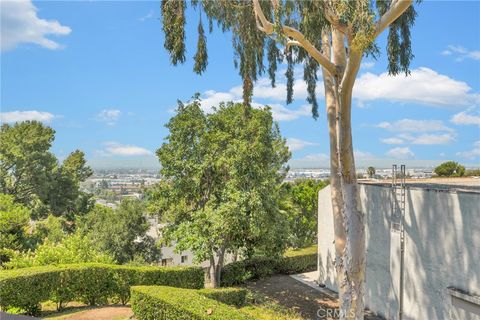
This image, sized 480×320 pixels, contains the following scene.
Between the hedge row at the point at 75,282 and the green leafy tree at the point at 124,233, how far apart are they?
1213 cm

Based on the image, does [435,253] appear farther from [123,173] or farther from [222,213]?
[123,173]

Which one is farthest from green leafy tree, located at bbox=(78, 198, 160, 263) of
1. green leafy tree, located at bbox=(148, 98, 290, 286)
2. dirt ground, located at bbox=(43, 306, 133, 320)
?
dirt ground, located at bbox=(43, 306, 133, 320)

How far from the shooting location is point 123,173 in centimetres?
13425

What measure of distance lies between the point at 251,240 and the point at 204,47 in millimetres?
8074

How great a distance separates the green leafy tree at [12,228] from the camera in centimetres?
1460

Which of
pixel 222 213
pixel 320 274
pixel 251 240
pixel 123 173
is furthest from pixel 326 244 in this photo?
pixel 123 173

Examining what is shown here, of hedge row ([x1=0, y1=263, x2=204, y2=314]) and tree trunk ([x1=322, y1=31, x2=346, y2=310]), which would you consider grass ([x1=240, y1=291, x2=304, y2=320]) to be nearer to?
hedge row ([x1=0, y1=263, x2=204, y2=314])

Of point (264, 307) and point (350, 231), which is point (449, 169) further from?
point (350, 231)

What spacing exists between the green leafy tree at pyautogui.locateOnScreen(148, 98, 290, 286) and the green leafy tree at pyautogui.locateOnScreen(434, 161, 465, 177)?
73.4ft

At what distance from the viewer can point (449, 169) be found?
32.2 meters

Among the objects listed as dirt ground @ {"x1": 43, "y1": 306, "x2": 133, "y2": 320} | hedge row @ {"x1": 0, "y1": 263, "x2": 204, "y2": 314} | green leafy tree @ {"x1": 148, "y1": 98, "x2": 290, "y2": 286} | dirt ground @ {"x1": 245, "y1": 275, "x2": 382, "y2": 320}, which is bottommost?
dirt ground @ {"x1": 245, "y1": 275, "x2": 382, "y2": 320}

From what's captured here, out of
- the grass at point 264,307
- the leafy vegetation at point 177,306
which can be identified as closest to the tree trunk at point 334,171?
the leafy vegetation at point 177,306

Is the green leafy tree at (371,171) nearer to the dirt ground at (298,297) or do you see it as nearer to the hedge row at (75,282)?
the dirt ground at (298,297)

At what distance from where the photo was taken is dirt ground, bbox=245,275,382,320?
44.9 ft
